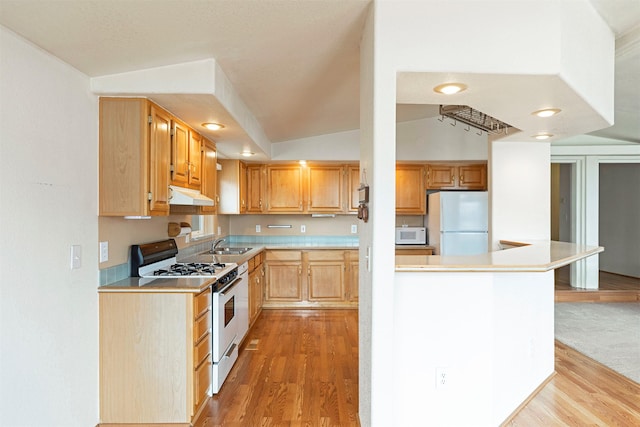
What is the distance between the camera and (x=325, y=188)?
→ 16.4 ft

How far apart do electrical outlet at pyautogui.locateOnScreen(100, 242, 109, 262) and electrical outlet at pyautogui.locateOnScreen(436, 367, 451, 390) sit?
7.01 ft

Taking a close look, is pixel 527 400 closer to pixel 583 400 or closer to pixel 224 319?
pixel 583 400

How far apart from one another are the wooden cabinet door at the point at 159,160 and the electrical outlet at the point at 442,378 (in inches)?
77.8

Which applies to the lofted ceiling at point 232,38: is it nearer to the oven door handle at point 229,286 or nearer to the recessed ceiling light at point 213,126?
the recessed ceiling light at point 213,126

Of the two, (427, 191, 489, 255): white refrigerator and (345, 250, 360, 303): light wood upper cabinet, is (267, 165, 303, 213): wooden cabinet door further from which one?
(427, 191, 489, 255): white refrigerator

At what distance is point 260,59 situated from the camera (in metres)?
2.19

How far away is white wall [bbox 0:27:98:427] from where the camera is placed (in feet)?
5.18

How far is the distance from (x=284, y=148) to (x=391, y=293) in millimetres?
3368

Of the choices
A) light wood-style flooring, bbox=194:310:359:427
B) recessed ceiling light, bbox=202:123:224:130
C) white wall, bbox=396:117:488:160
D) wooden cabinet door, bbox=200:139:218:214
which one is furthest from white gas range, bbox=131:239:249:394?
white wall, bbox=396:117:488:160

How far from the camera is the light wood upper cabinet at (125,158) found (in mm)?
2193

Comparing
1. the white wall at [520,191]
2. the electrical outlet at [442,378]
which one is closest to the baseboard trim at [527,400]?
the electrical outlet at [442,378]

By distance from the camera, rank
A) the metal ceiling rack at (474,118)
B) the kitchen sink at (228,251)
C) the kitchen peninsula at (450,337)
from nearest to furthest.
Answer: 1. the kitchen peninsula at (450,337)
2. the metal ceiling rack at (474,118)
3. the kitchen sink at (228,251)

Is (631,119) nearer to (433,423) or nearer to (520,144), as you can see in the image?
(520,144)

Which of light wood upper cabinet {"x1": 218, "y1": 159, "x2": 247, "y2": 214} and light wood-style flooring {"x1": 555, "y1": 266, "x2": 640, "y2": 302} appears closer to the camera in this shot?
light wood upper cabinet {"x1": 218, "y1": 159, "x2": 247, "y2": 214}
